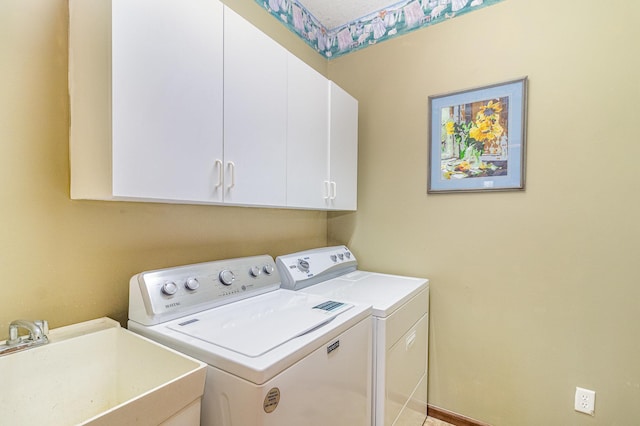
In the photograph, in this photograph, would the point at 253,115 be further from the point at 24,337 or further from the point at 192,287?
the point at 24,337

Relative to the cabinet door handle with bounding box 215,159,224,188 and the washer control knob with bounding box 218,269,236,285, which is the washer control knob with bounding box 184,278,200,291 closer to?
the washer control knob with bounding box 218,269,236,285

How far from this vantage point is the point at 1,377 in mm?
797

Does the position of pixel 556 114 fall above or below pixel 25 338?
above

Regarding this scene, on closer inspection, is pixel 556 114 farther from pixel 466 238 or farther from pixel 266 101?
pixel 266 101

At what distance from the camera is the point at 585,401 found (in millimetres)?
1513

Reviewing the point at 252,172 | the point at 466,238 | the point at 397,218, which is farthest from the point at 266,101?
the point at 466,238

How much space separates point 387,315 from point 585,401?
46.6 inches

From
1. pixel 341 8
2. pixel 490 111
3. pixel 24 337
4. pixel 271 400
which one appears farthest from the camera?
pixel 341 8

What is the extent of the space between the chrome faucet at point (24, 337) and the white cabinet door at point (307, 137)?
1.00 meters

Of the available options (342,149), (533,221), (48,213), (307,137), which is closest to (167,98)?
(48,213)

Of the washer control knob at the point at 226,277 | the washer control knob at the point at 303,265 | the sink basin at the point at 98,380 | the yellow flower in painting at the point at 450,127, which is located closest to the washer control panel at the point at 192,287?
the washer control knob at the point at 226,277

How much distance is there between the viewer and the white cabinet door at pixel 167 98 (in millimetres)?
885

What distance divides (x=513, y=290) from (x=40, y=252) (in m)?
2.18

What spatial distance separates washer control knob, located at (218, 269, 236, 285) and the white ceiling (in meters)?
1.86
